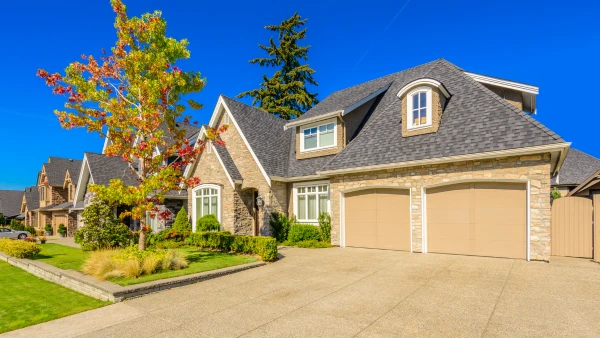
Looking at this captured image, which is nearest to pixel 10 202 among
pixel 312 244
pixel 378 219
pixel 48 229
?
pixel 48 229

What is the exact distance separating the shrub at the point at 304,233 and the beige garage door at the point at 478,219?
18.2 feet

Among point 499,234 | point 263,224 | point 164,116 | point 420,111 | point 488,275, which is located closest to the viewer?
point 488,275

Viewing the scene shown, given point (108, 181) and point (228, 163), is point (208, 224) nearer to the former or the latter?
point (228, 163)

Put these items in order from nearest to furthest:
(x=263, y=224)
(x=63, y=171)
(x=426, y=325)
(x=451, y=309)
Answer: (x=426, y=325), (x=451, y=309), (x=263, y=224), (x=63, y=171)

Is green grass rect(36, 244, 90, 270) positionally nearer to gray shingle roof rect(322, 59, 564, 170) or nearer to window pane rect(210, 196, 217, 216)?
window pane rect(210, 196, 217, 216)

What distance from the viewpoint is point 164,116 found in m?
11.5

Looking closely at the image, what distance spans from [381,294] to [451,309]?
1503 mm

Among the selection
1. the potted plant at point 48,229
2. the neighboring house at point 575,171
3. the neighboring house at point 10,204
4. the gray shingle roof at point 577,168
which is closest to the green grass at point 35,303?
the potted plant at point 48,229

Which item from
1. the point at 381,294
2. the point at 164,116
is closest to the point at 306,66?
the point at 164,116

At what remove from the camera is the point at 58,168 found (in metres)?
34.8

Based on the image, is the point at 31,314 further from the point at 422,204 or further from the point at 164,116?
the point at 422,204

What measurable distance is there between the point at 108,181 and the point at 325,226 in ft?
56.1

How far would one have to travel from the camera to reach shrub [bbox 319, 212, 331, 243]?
15.4 m

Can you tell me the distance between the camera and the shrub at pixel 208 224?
17.0 meters
